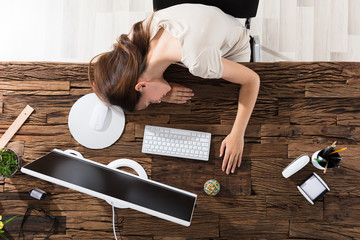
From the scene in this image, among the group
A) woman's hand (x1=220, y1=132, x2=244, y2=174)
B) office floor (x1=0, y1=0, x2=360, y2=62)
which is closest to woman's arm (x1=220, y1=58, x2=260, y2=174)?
woman's hand (x1=220, y1=132, x2=244, y2=174)

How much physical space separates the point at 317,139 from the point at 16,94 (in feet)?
4.64

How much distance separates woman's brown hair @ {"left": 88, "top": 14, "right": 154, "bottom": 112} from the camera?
3.39ft

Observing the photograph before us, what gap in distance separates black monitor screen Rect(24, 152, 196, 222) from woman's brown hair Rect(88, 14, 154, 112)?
287 millimetres

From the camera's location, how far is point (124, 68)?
1039 mm

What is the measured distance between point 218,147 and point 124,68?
1.80 feet

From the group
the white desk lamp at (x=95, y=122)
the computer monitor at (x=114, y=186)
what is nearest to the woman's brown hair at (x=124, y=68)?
the white desk lamp at (x=95, y=122)

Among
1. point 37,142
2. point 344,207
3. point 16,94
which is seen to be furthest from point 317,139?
point 16,94

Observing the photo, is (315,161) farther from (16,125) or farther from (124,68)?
(16,125)

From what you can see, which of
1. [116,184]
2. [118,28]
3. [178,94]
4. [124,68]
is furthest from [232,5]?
Result: [118,28]

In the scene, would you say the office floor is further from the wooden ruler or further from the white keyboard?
the white keyboard

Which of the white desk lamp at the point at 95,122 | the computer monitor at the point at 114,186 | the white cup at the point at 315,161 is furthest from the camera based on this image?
the white desk lamp at the point at 95,122

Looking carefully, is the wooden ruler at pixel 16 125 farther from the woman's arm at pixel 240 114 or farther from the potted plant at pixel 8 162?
the woman's arm at pixel 240 114

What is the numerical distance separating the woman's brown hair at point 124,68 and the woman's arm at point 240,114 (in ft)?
1.16

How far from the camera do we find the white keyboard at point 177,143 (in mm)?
1242
